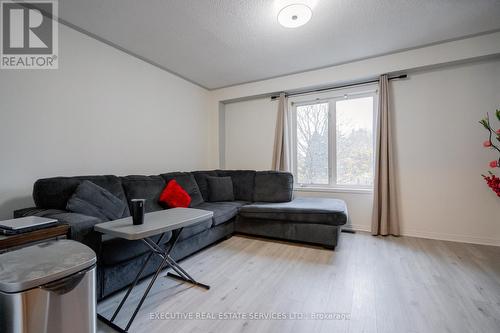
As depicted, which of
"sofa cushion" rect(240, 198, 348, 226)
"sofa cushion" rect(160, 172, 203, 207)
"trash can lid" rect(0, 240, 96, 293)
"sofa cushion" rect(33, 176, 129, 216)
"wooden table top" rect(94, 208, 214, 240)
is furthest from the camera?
"sofa cushion" rect(160, 172, 203, 207)

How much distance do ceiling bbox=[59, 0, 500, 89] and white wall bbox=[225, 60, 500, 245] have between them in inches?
22.8

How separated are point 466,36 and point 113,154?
4682mm

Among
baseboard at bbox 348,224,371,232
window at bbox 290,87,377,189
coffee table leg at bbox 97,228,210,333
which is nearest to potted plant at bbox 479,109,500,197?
window at bbox 290,87,377,189

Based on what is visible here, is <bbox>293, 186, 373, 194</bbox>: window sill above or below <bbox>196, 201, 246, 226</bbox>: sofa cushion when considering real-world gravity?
above

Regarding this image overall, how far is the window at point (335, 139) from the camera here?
3.51 m

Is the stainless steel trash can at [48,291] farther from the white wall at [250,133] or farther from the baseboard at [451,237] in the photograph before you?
the baseboard at [451,237]

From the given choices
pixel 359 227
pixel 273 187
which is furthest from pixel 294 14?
pixel 359 227

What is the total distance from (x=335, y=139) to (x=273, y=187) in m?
1.37

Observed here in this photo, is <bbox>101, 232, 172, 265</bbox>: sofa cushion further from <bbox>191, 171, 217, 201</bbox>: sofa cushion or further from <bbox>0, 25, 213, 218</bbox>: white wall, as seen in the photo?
<bbox>191, 171, 217, 201</bbox>: sofa cushion

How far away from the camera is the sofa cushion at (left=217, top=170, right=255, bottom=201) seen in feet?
12.4

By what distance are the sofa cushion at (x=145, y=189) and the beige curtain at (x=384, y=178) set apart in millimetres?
3071

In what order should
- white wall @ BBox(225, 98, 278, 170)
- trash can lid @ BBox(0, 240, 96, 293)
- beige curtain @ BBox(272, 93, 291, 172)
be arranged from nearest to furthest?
trash can lid @ BBox(0, 240, 96, 293), beige curtain @ BBox(272, 93, 291, 172), white wall @ BBox(225, 98, 278, 170)

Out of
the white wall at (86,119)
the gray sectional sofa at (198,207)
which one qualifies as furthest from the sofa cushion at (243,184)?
the white wall at (86,119)

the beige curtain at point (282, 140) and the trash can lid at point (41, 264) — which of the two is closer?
the trash can lid at point (41, 264)
